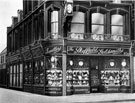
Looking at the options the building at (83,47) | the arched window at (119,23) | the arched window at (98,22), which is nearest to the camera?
the building at (83,47)

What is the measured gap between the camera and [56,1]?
1129 inches

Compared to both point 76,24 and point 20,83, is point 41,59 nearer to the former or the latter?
point 76,24

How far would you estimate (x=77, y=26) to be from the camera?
2922 centimetres

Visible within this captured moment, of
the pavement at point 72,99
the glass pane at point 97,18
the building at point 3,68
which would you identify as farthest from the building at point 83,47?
the building at point 3,68

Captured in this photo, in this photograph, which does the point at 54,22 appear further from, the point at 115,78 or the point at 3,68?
the point at 3,68

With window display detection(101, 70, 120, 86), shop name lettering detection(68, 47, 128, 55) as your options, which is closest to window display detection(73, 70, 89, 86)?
window display detection(101, 70, 120, 86)

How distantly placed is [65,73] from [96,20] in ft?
20.2

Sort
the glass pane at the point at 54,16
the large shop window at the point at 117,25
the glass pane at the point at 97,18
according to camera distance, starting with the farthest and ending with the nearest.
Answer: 1. the large shop window at the point at 117,25
2. the glass pane at the point at 97,18
3. the glass pane at the point at 54,16

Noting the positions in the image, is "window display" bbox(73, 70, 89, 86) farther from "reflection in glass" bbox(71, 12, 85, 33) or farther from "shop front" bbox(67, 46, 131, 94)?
"reflection in glass" bbox(71, 12, 85, 33)

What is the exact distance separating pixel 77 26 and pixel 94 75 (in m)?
4.86

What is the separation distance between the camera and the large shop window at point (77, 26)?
2878 cm

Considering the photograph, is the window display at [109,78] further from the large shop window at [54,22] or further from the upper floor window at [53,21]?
the large shop window at [54,22]

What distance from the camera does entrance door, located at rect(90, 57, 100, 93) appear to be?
29594 mm

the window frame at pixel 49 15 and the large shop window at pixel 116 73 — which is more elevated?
the window frame at pixel 49 15
